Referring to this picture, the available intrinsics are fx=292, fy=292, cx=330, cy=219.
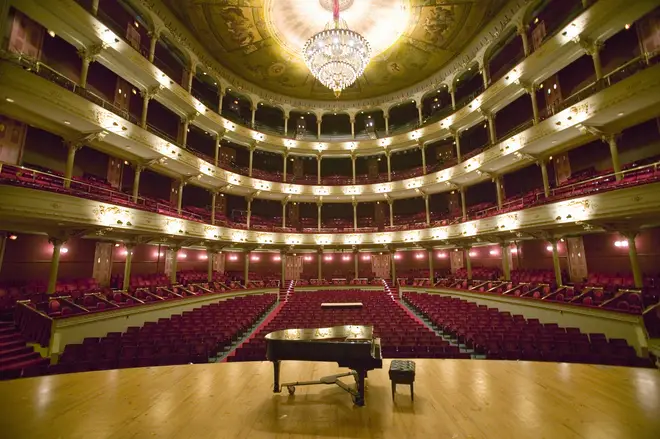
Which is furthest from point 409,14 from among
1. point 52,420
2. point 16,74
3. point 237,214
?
point 52,420

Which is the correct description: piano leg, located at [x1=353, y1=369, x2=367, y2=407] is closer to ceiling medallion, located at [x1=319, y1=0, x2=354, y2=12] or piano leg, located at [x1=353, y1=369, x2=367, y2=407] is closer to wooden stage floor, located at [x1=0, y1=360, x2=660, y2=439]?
wooden stage floor, located at [x1=0, y1=360, x2=660, y2=439]

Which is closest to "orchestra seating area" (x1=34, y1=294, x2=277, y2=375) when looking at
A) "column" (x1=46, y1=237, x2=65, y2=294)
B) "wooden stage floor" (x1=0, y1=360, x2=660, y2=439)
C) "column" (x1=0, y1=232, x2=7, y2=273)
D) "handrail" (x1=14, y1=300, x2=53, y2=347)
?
"handrail" (x1=14, y1=300, x2=53, y2=347)

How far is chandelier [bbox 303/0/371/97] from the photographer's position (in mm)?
9727

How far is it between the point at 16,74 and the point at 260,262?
16819 millimetres

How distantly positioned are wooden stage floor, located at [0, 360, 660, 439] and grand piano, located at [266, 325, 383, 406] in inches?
8.6

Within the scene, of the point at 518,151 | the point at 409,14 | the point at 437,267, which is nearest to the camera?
the point at 518,151

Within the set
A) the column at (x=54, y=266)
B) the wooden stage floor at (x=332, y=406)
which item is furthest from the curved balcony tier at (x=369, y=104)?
the wooden stage floor at (x=332, y=406)

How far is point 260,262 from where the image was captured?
75.0 ft

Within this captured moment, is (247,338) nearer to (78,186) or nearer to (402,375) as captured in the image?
(402,375)

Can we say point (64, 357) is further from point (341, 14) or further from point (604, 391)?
point (341, 14)

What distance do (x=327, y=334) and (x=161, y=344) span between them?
535 cm

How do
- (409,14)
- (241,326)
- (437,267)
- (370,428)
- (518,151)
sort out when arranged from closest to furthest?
(370,428) → (241,326) → (518,151) → (409,14) → (437,267)

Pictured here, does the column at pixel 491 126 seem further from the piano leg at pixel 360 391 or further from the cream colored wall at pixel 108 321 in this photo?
the cream colored wall at pixel 108 321

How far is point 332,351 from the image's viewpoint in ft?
13.4
